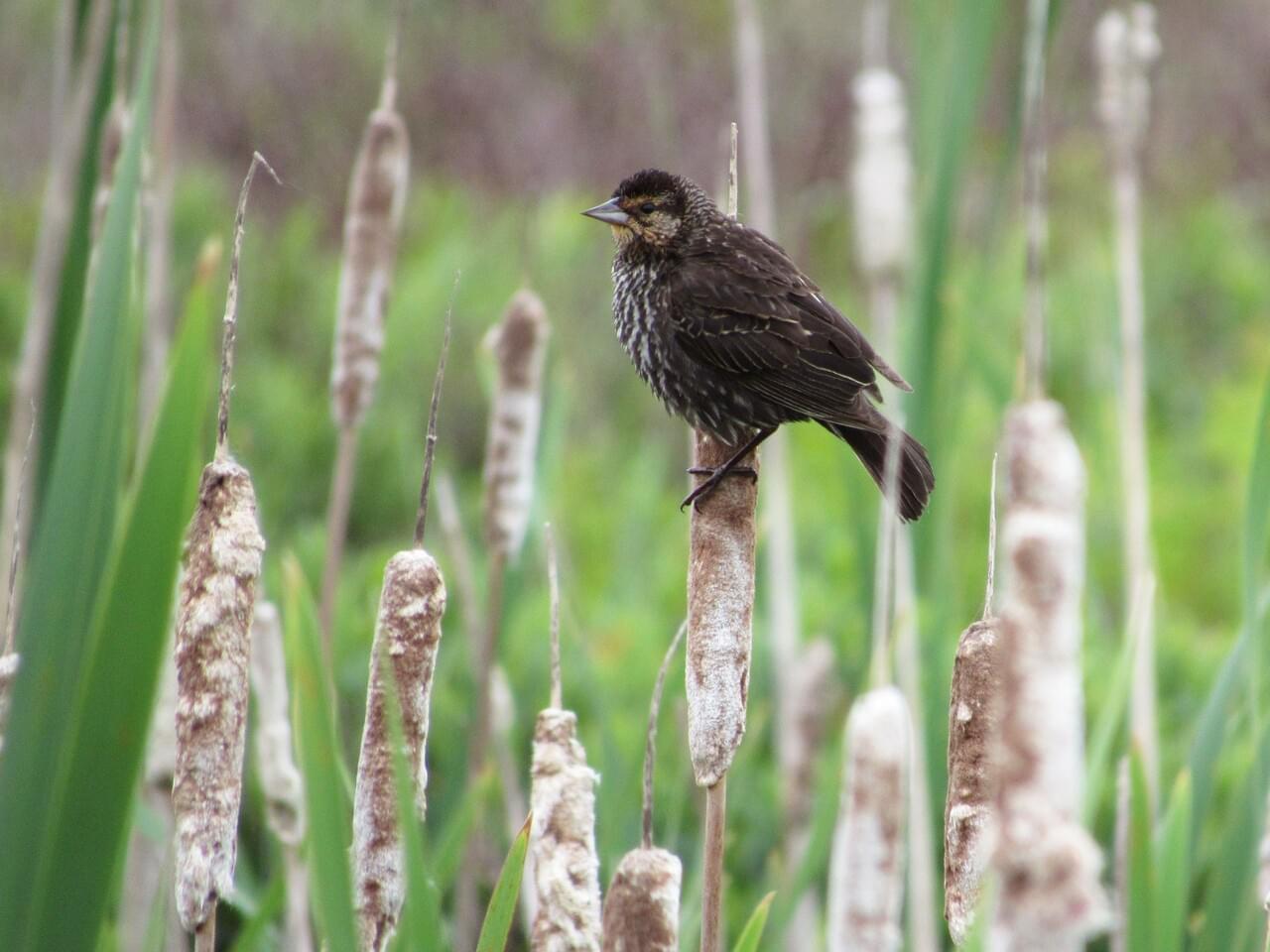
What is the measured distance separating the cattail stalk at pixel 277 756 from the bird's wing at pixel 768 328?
778 mm

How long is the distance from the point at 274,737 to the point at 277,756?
21 millimetres

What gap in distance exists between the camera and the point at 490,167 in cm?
998

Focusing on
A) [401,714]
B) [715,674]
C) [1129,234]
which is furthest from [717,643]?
[1129,234]

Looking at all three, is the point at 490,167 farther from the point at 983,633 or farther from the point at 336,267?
the point at 983,633

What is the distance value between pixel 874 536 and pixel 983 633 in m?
1.14

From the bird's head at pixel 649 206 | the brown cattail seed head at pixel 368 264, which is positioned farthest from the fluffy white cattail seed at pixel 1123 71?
the brown cattail seed head at pixel 368 264

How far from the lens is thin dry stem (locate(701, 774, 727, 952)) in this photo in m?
1.33

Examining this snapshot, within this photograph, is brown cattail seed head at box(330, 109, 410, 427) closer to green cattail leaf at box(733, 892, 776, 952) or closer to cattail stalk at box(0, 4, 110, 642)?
cattail stalk at box(0, 4, 110, 642)

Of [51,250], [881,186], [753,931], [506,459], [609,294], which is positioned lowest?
[753,931]

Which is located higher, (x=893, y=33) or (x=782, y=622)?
(x=893, y=33)

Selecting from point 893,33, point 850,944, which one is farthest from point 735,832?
point 893,33

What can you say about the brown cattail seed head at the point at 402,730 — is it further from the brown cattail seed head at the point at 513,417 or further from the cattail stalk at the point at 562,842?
the brown cattail seed head at the point at 513,417

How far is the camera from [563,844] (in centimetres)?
120

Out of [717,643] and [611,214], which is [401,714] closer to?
Result: [717,643]
